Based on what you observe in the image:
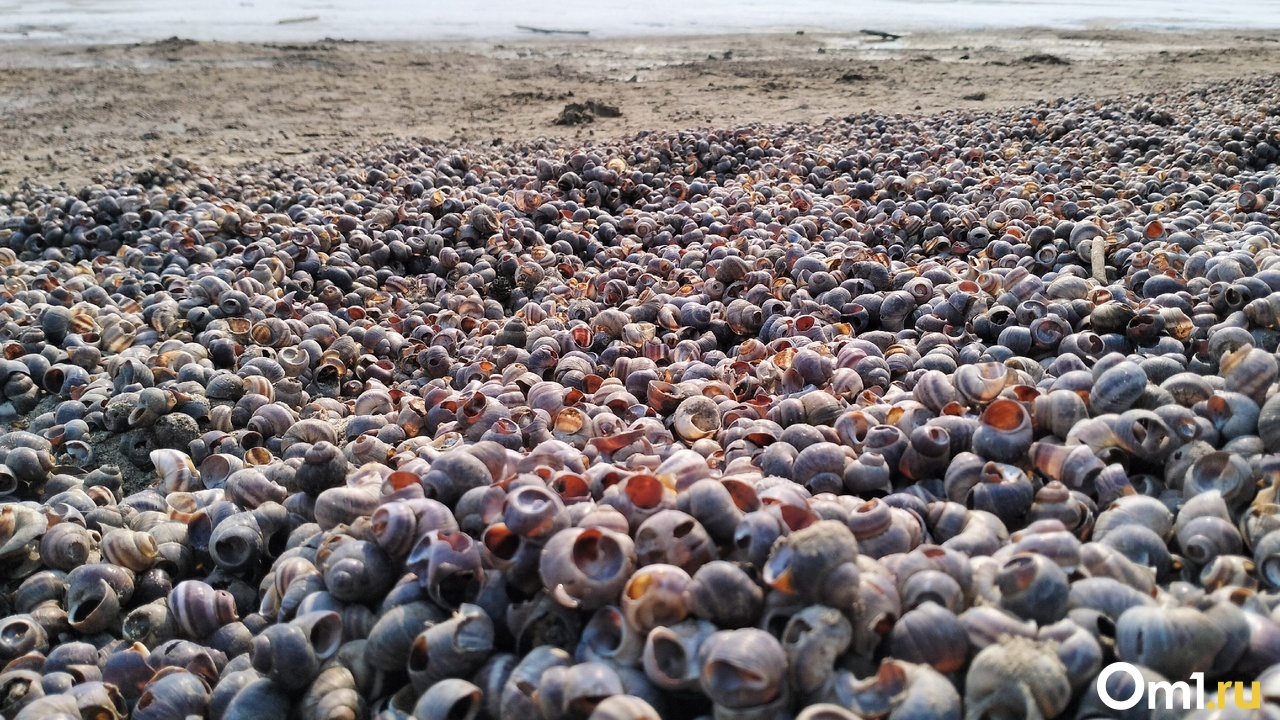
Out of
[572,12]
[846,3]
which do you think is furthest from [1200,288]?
[846,3]

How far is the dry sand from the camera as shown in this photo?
10.7 meters

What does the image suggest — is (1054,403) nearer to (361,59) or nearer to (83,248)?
(83,248)

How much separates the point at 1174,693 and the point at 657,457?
154 cm

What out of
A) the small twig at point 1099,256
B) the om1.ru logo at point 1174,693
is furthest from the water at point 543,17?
the om1.ru logo at point 1174,693

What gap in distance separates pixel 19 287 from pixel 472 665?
5.22m

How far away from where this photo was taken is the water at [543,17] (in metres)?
19.2

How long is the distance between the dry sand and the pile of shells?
5099 millimetres

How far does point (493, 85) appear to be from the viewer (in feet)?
47.1

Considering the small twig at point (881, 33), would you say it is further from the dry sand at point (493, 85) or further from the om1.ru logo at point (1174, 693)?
the om1.ru logo at point (1174, 693)

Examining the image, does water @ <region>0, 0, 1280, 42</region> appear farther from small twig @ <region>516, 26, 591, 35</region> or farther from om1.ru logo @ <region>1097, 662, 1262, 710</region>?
om1.ru logo @ <region>1097, 662, 1262, 710</region>

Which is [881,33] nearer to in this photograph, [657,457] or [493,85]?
[493,85]

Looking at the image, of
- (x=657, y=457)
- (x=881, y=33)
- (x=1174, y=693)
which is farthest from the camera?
(x=881, y=33)

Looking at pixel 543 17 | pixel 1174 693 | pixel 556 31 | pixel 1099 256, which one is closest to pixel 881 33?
pixel 556 31

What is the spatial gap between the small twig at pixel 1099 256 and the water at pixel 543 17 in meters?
18.2
